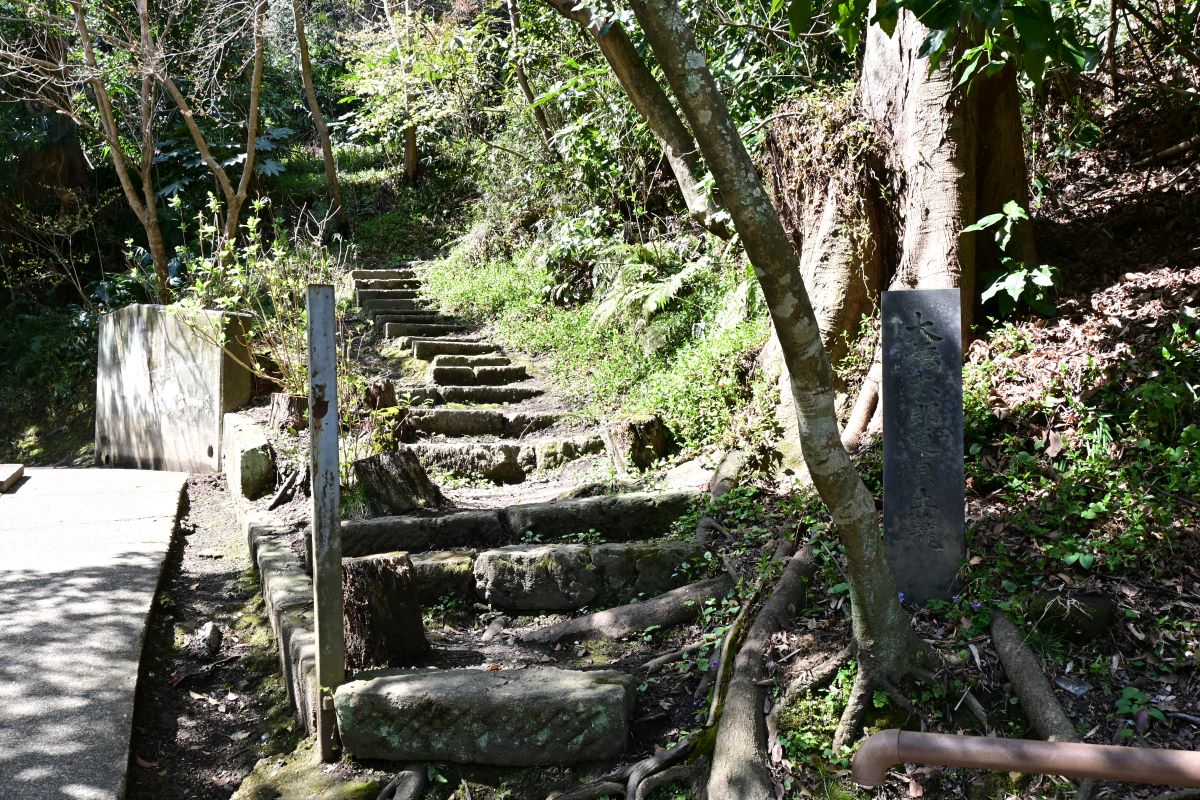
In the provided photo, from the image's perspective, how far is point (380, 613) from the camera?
3869mm

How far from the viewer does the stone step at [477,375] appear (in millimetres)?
9250

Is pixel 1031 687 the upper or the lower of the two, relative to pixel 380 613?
lower

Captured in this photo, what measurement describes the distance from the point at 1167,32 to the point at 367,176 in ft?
55.2

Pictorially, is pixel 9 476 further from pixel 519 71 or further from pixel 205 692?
pixel 519 71

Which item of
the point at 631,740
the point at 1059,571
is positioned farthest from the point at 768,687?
the point at 1059,571

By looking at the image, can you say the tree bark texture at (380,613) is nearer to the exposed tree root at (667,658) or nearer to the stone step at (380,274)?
the exposed tree root at (667,658)

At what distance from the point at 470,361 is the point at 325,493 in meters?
6.60

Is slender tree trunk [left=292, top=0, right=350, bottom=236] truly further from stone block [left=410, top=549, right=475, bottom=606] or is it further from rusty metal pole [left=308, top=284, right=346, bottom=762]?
rusty metal pole [left=308, top=284, right=346, bottom=762]

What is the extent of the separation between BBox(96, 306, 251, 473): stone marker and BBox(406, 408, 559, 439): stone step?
1621 mm

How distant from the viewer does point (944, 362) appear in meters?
3.69

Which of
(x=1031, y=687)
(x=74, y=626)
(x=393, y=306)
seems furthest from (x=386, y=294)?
(x=1031, y=687)

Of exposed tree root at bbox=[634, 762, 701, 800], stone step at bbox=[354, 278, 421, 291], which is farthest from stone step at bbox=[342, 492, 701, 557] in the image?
stone step at bbox=[354, 278, 421, 291]

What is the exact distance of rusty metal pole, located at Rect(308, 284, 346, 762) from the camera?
10.7ft

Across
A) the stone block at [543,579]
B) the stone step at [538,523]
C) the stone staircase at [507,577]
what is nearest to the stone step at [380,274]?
the stone staircase at [507,577]
